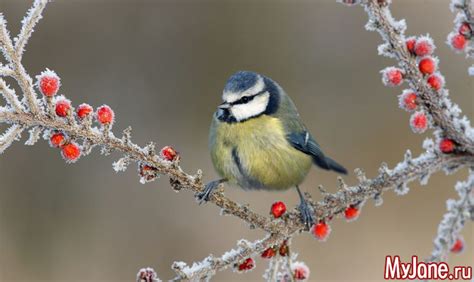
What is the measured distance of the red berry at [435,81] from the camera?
125cm

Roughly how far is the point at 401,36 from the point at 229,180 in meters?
1.06

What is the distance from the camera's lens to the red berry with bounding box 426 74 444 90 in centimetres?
125

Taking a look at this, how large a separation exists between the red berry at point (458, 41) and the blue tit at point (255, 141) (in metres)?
0.98

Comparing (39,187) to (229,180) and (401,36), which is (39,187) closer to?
(229,180)

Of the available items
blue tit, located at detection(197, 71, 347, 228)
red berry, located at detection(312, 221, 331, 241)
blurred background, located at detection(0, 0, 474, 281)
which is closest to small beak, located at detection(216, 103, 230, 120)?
blue tit, located at detection(197, 71, 347, 228)

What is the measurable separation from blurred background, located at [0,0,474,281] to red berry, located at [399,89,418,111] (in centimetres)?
228

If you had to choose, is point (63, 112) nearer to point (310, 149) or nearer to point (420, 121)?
point (420, 121)

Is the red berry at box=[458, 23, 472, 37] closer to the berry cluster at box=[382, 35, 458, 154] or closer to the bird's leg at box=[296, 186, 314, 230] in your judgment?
the berry cluster at box=[382, 35, 458, 154]

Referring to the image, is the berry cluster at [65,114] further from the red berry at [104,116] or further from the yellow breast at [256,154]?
the yellow breast at [256,154]

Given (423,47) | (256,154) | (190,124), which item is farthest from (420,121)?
(190,124)

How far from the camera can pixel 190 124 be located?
13.3 ft

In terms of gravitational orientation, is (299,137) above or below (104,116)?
above

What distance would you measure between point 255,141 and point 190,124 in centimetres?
199

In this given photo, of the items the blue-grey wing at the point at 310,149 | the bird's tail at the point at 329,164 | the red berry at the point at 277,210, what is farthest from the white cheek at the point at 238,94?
the red berry at the point at 277,210
